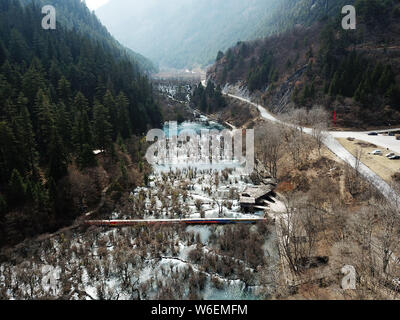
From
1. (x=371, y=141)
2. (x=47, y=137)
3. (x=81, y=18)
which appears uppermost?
(x=81, y=18)

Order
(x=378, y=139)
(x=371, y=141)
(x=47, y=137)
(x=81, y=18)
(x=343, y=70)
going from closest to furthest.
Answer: (x=47, y=137) → (x=371, y=141) → (x=378, y=139) → (x=343, y=70) → (x=81, y=18)

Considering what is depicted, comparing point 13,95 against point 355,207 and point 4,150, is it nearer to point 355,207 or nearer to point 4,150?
point 4,150

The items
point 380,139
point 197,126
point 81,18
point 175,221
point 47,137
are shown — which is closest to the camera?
point 175,221

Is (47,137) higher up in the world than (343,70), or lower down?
lower down

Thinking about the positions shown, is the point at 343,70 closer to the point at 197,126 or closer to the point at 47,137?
the point at 197,126

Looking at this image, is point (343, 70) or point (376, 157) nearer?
point (376, 157)

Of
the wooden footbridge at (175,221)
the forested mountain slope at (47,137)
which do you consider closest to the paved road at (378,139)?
the wooden footbridge at (175,221)

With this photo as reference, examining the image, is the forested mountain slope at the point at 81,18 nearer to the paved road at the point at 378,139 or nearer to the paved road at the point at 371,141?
the paved road at the point at 378,139

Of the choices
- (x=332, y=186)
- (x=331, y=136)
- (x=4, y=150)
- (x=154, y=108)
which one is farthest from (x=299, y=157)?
(x=154, y=108)

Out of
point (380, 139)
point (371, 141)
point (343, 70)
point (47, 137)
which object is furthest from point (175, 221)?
point (343, 70)
